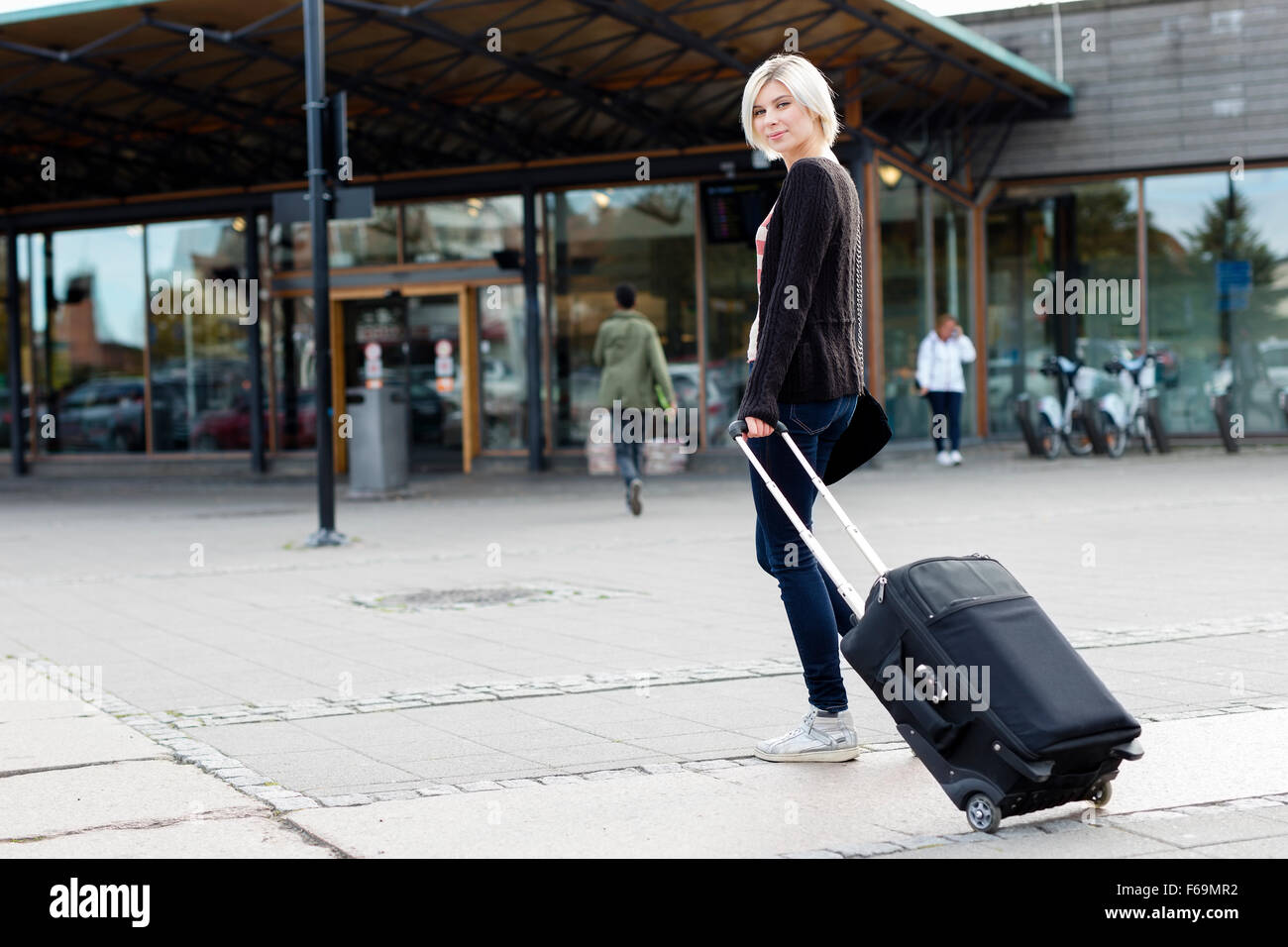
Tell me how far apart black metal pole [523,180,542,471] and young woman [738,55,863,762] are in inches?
604

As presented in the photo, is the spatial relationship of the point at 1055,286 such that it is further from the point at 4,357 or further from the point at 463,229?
the point at 4,357

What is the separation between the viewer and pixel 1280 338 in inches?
844

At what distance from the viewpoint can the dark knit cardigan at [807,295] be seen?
4.64m

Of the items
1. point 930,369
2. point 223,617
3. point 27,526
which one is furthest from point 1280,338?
point 223,617

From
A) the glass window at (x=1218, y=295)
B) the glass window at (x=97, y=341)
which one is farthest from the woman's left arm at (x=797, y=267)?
the glass window at (x=97, y=341)

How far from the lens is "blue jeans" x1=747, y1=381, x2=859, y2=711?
4.73 m

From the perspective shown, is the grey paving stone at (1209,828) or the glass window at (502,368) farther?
the glass window at (502,368)

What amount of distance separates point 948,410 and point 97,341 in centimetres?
1208

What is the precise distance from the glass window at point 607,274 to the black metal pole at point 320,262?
823 centimetres

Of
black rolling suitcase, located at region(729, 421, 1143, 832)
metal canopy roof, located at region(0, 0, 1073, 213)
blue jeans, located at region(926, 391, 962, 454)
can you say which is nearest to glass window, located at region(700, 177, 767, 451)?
metal canopy roof, located at region(0, 0, 1073, 213)

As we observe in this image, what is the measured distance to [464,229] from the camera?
20.8m

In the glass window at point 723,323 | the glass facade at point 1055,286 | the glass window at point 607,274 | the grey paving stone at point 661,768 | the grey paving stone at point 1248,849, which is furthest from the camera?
the glass facade at point 1055,286

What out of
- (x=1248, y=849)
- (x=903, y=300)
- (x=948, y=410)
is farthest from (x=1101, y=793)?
(x=903, y=300)

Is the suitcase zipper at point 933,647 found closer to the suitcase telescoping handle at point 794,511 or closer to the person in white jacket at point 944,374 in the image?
the suitcase telescoping handle at point 794,511
